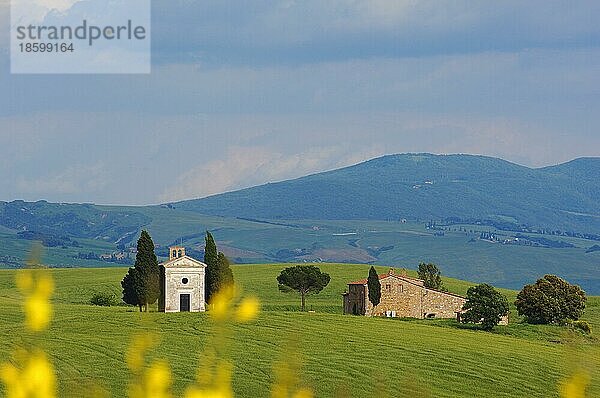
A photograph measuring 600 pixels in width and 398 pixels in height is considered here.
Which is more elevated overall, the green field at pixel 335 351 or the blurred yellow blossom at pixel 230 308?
the blurred yellow blossom at pixel 230 308

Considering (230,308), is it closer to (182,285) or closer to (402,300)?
(182,285)

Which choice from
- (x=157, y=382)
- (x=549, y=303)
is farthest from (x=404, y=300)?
(x=157, y=382)

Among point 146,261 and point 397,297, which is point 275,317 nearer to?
point 146,261

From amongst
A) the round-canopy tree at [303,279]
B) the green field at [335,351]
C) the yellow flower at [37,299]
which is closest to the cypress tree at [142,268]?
the green field at [335,351]

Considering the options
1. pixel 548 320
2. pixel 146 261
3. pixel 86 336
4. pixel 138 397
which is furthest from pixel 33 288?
pixel 548 320

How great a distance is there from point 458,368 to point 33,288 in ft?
158

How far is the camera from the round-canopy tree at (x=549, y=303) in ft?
249

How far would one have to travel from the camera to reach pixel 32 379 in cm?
348

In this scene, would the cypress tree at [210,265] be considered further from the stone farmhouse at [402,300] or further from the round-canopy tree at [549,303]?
the round-canopy tree at [549,303]

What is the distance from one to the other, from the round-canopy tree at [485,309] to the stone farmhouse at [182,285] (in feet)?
58.8

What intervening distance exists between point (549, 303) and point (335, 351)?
2690cm

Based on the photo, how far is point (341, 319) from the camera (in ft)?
224

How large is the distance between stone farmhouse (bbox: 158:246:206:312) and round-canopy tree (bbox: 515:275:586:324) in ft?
72.6

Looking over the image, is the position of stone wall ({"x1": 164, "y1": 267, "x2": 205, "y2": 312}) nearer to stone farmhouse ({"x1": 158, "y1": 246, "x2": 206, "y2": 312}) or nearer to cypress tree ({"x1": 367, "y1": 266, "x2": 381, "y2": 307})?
stone farmhouse ({"x1": 158, "y1": 246, "x2": 206, "y2": 312})
